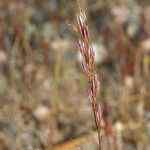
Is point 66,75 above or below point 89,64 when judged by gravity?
below

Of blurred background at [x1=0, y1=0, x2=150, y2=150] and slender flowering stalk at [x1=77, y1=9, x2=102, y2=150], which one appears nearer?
slender flowering stalk at [x1=77, y1=9, x2=102, y2=150]

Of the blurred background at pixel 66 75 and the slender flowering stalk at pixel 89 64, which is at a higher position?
the slender flowering stalk at pixel 89 64

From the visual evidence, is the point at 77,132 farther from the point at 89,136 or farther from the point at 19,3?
the point at 19,3

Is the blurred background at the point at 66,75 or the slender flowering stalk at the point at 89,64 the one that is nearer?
the slender flowering stalk at the point at 89,64

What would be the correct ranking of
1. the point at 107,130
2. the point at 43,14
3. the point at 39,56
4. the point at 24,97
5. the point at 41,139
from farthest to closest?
the point at 43,14
the point at 39,56
the point at 24,97
the point at 41,139
the point at 107,130

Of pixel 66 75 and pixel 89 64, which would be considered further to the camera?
pixel 66 75

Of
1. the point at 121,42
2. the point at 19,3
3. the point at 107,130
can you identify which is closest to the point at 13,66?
the point at 19,3

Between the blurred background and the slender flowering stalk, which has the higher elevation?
the slender flowering stalk

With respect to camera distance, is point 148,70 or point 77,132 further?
point 148,70
